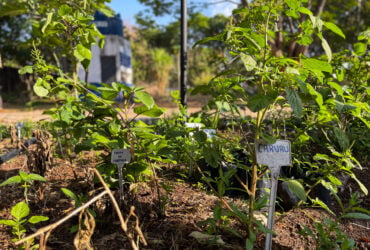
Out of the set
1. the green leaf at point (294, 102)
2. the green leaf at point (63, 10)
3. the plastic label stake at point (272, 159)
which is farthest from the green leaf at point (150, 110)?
the green leaf at point (63, 10)

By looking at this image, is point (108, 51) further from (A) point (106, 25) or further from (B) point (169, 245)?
(B) point (169, 245)

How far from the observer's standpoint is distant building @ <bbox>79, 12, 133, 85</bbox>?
9.28 meters

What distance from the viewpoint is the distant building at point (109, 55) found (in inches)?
365

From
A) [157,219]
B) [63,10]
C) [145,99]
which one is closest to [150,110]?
[145,99]

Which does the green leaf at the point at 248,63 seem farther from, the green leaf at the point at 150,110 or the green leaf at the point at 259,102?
the green leaf at the point at 150,110

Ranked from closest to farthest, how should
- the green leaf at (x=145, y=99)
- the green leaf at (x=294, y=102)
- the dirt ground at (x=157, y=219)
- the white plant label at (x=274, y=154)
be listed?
the green leaf at (x=294, y=102) → the white plant label at (x=274, y=154) → the green leaf at (x=145, y=99) → the dirt ground at (x=157, y=219)

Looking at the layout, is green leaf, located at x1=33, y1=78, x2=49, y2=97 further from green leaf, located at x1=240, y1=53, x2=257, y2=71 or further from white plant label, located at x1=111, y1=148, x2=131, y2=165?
green leaf, located at x1=240, y1=53, x2=257, y2=71

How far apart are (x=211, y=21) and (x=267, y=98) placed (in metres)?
21.1

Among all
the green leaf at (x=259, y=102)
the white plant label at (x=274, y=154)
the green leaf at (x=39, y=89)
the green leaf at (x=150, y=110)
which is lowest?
the white plant label at (x=274, y=154)

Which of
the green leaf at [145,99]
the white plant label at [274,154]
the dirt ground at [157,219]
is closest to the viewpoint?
the white plant label at [274,154]

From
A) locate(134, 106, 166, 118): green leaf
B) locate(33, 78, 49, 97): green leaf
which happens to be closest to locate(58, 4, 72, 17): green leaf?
locate(33, 78, 49, 97): green leaf

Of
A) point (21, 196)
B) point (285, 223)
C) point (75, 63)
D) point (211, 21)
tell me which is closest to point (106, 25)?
point (75, 63)

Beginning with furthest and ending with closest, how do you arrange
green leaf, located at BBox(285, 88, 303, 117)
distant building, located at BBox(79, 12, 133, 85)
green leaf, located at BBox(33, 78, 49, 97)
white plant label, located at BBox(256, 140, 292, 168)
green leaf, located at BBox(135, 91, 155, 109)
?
distant building, located at BBox(79, 12, 133, 85) → green leaf, located at BBox(33, 78, 49, 97) → green leaf, located at BBox(135, 91, 155, 109) → white plant label, located at BBox(256, 140, 292, 168) → green leaf, located at BBox(285, 88, 303, 117)

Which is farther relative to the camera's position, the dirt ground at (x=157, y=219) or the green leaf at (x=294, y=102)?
the dirt ground at (x=157, y=219)
